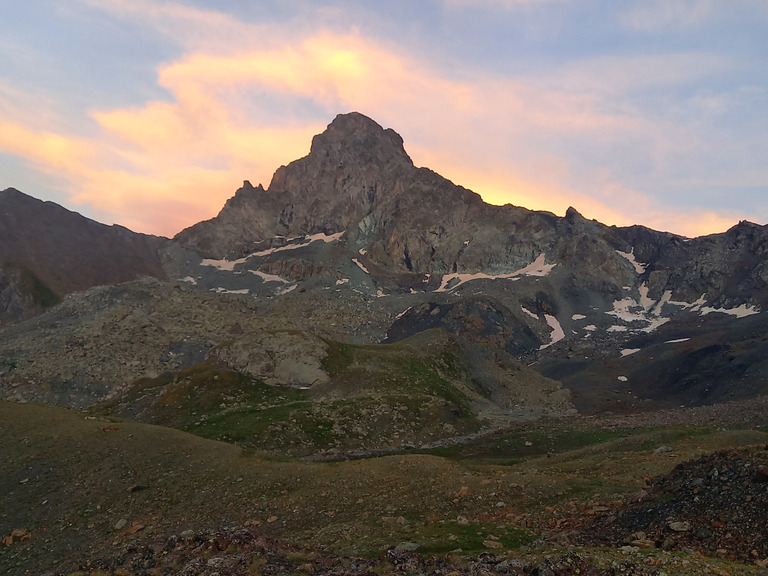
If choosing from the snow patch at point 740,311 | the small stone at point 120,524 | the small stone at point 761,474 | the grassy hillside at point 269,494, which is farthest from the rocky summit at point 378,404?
the snow patch at point 740,311

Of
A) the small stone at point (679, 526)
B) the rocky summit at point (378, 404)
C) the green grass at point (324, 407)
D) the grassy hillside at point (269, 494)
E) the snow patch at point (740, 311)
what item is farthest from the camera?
the snow patch at point (740, 311)

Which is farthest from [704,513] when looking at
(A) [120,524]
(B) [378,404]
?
(B) [378,404]

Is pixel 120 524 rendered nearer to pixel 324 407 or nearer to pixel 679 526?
pixel 679 526

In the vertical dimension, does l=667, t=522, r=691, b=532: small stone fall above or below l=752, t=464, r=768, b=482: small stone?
below

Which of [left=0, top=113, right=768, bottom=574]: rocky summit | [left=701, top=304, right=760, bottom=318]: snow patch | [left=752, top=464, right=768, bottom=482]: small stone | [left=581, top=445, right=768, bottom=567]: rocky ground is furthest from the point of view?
[left=701, top=304, right=760, bottom=318]: snow patch

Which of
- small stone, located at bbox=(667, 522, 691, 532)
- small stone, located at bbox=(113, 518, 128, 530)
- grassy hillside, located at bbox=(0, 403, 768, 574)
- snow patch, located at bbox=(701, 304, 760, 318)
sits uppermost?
snow patch, located at bbox=(701, 304, 760, 318)

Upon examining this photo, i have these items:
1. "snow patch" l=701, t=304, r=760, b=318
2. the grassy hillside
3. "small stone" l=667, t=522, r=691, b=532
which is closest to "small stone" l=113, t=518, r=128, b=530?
the grassy hillside

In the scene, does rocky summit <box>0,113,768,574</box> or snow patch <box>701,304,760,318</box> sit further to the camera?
snow patch <box>701,304,760,318</box>

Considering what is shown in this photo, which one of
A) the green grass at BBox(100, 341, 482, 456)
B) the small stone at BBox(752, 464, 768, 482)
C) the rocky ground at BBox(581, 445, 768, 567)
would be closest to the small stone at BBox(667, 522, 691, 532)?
the rocky ground at BBox(581, 445, 768, 567)

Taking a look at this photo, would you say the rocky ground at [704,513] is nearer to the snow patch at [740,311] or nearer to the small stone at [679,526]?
the small stone at [679,526]

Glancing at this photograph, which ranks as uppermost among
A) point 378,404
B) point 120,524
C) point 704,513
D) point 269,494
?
point 704,513

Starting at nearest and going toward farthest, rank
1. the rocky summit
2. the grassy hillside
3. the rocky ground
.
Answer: the rocky ground
the rocky summit
the grassy hillside

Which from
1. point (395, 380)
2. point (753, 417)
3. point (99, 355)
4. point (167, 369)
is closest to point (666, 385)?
point (753, 417)

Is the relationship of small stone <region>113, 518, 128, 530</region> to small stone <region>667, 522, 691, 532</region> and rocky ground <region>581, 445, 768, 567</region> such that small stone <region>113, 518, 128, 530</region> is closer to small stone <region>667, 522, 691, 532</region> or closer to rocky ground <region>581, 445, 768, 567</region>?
rocky ground <region>581, 445, 768, 567</region>
